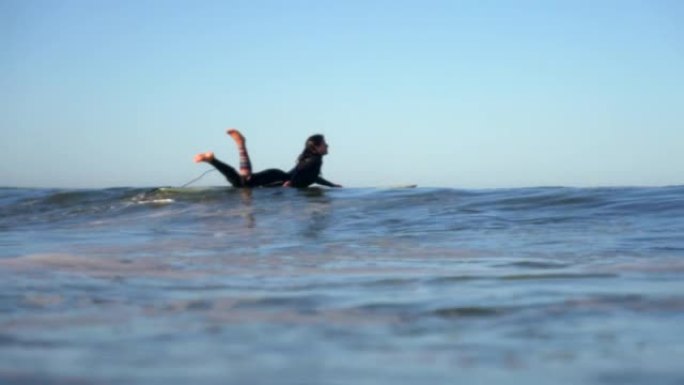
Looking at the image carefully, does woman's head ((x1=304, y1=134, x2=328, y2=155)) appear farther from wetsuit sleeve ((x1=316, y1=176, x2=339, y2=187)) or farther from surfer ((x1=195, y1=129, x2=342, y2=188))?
wetsuit sleeve ((x1=316, y1=176, x2=339, y2=187))

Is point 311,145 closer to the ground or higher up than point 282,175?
higher up

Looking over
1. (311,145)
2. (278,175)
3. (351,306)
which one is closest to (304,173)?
(311,145)

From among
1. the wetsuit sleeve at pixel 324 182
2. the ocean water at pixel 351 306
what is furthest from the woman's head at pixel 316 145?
the ocean water at pixel 351 306

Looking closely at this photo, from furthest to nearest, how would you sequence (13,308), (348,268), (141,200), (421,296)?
(141,200)
(348,268)
(421,296)
(13,308)

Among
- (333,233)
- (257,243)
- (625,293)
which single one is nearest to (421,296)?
(625,293)

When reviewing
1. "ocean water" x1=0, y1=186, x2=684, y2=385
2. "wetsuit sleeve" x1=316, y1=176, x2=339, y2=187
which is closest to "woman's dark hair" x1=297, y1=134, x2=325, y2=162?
"wetsuit sleeve" x1=316, y1=176, x2=339, y2=187

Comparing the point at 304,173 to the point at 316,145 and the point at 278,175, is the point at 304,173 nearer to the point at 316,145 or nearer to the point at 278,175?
the point at 316,145

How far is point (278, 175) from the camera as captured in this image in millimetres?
13078

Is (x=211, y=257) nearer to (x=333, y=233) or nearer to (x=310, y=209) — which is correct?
(x=333, y=233)

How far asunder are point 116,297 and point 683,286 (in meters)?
2.22

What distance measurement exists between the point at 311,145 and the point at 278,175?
0.71 metres

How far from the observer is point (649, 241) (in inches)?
241

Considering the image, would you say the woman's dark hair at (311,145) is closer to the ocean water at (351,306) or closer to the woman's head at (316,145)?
the woman's head at (316,145)

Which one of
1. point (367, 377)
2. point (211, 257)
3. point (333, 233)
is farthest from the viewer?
point (333, 233)
